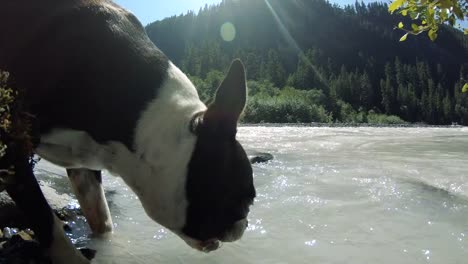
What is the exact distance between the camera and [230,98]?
2.60 metres

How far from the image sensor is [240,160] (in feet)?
9.50

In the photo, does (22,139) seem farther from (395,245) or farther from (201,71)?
(201,71)

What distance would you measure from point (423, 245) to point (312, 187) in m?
2.98

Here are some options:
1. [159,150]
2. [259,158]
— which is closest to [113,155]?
[159,150]

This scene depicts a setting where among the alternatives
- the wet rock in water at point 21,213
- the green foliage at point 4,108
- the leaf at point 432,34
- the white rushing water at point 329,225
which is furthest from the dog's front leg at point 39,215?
the leaf at point 432,34

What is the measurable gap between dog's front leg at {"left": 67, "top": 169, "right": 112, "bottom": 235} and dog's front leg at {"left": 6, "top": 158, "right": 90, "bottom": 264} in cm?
137

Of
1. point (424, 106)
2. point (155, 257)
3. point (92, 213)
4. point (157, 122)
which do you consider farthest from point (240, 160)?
point (424, 106)

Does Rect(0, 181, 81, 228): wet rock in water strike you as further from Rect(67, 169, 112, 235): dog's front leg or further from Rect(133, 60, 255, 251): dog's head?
Rect(133, 60, 255, 251): dog's head

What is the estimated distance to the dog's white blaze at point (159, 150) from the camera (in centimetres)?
280

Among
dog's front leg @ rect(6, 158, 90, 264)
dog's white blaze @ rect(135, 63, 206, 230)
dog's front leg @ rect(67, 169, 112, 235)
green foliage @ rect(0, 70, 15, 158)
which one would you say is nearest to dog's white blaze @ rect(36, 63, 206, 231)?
dog's white blaze @ rect(135, 63, 206, 230)

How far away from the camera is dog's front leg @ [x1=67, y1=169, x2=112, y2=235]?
14.4 ft

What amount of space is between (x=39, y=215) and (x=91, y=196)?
1.51 metres

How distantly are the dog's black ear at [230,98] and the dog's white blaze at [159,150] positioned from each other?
0.65 feet

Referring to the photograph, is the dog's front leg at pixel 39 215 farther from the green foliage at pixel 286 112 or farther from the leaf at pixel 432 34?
the green foliage at pixel 286 112
